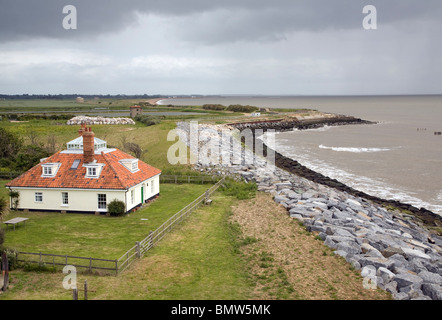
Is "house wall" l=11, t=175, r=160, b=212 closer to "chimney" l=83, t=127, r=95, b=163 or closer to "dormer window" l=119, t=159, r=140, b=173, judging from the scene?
"dormer window" l=119, t=159, r=140, b=173

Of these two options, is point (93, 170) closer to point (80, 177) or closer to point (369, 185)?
point (80, 177)

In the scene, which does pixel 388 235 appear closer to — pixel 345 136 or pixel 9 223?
pixel 9 223

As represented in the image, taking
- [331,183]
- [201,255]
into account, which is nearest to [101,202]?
[201,255]

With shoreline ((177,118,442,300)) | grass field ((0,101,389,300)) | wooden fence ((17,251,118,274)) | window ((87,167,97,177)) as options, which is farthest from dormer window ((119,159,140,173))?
shoreline ((177,118,442,300))

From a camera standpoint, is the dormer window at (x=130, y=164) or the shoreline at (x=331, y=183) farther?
the shoreline at (x=331, y=183)
